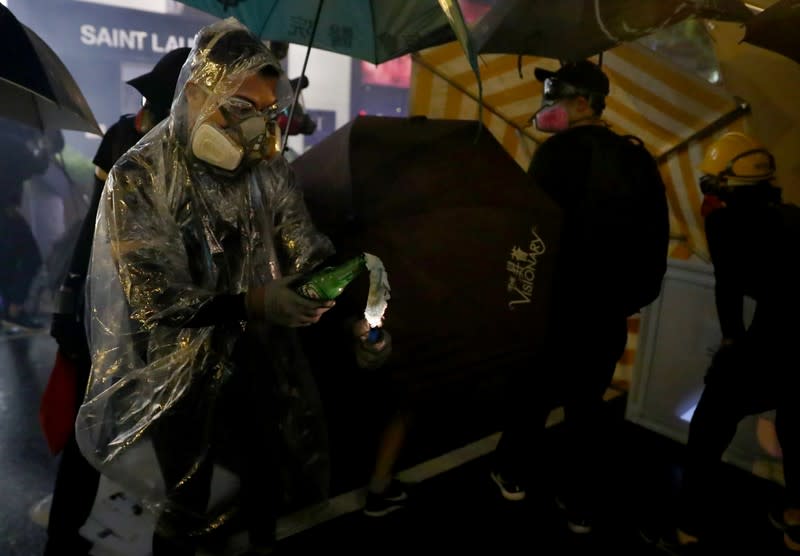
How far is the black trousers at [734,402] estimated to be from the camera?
2.00 metres

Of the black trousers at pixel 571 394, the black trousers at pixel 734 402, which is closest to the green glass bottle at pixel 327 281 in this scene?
the black trousers at pixel 571 394

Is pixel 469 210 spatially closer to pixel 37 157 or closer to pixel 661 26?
pixel 661 26

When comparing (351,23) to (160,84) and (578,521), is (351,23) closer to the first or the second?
(160,84)

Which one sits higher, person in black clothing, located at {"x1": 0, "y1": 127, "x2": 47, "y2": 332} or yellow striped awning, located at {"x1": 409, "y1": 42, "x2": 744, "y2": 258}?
yellow striped awning, located at {"x1": 409, "y1": 42, "x2": 744, "y2": 258}

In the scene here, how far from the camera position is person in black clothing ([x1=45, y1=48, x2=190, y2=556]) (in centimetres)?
166

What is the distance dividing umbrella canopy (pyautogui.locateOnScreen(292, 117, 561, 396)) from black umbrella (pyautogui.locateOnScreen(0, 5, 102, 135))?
2.26ft

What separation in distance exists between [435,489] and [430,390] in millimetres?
762

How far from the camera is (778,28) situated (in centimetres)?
192

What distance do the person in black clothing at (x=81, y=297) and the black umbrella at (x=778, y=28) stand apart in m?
1.80

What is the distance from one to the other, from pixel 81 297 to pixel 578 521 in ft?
6.00

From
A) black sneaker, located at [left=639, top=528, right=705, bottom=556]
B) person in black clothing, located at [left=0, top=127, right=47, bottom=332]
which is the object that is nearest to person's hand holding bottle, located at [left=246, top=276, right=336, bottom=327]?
black sneaker, located at [left=639, top=528, right=705, bottom=556]

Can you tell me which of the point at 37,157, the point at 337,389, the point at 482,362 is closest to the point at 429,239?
the point at 482,362

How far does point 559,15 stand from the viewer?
2.16 meters

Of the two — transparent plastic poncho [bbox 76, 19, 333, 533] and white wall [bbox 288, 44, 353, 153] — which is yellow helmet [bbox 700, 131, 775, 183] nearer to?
transparent plastic poncho [bbox 76, 19, 333, 533]
